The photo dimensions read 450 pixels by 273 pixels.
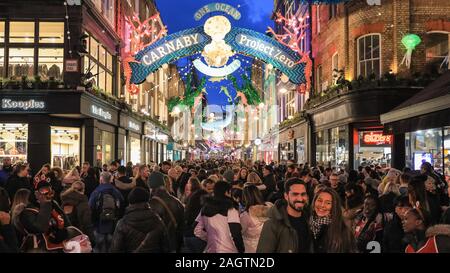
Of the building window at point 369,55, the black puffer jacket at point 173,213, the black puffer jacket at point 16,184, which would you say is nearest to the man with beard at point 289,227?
the black puffer jacket at point 173,213

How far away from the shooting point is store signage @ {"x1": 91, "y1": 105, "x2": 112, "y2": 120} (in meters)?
25.5

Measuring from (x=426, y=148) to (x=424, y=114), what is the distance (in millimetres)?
4844

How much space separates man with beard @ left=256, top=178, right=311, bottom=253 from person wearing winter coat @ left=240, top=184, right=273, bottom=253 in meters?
1.64

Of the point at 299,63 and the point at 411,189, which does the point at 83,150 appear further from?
the point at 411,189

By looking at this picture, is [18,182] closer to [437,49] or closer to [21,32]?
[21,32]

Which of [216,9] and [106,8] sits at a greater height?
[106,8]

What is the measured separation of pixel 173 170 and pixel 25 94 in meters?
11.3

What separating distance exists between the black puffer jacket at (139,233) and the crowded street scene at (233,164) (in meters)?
0.02

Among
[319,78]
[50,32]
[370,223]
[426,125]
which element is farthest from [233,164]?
[370,223]

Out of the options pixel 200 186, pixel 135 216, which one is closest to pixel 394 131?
pixel 200 186

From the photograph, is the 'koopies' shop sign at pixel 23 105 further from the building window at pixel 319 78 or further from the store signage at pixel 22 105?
the building window at pixel 319 78

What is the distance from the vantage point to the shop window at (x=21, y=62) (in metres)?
24.1

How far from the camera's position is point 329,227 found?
5598 mm

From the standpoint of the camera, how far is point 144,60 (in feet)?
78.7
